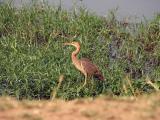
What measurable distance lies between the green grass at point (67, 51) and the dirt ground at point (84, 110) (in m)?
5.00

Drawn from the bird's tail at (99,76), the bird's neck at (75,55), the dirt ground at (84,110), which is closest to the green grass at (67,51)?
the bird's tail at (99,76)

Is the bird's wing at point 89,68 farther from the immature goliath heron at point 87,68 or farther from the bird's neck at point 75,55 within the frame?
the bird's neck at point 75,55

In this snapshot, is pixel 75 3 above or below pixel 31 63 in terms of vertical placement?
above

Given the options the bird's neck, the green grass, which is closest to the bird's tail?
the green grass

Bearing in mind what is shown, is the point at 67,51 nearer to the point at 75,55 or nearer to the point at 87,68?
the point at 75,55

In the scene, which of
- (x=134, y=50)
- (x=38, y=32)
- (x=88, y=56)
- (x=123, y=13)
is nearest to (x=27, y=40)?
(x=38, y=32)

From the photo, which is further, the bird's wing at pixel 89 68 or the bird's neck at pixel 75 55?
the bird's neck at pixel 75 55

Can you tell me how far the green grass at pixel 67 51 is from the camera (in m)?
10.8

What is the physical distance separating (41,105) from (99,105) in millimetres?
520

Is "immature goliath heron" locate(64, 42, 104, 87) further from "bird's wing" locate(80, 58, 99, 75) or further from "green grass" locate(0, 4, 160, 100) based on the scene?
"green grass" locate(0, 4, 160, 100)

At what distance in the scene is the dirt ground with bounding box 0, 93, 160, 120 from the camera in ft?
15.9

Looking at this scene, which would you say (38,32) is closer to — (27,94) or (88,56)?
(88,56)

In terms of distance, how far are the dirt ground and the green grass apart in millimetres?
5004

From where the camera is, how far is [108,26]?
13.9 metres
